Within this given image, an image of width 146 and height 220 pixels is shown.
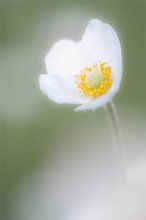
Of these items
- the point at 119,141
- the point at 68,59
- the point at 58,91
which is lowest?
the point at 119,141

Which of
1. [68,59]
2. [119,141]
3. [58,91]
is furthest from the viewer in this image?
[68,59]

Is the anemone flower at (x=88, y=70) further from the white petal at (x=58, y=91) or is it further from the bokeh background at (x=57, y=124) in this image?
the bokeh background at (x=57, y=124)

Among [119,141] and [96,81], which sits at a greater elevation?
[96,81]

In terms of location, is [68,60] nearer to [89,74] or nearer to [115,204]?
[89,74]

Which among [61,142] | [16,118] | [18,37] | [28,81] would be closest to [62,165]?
[61,142]

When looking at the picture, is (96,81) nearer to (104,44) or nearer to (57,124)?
(104,44)

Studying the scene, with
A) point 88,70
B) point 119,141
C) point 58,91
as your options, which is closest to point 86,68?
point 88,70

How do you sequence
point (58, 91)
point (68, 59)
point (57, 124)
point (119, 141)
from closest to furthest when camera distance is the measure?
point (119, 141)
point (58, 91)
point (68, 59)
point (57, 124)

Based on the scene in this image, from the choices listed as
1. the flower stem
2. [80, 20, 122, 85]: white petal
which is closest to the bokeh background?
the flower stem
